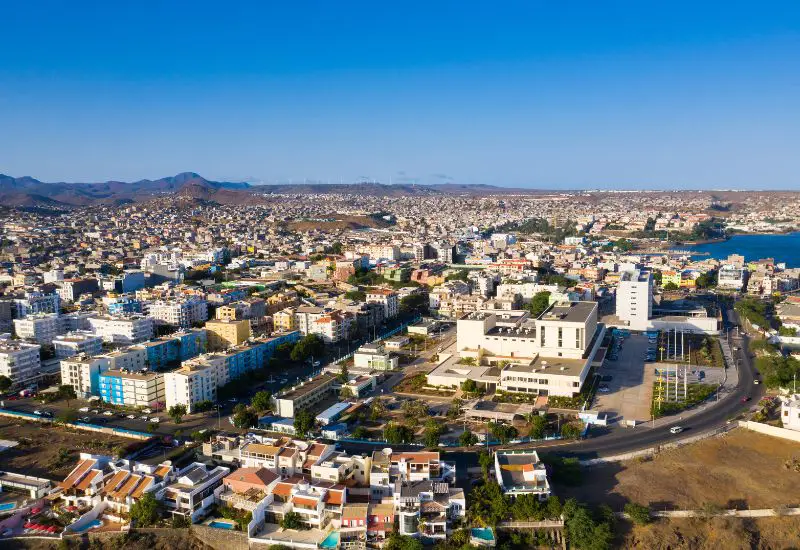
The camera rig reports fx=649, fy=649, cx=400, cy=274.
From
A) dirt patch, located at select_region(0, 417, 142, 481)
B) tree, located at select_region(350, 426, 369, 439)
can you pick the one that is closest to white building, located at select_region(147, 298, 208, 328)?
dirt patch, located at select_region(0, 417, 142, 481)

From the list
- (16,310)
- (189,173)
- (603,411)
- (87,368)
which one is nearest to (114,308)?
(16,310)

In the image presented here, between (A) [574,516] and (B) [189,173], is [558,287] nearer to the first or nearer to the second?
(A) [574,516]

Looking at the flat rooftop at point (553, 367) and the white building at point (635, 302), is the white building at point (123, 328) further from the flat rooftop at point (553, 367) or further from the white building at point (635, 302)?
the white building at point (635, 302)

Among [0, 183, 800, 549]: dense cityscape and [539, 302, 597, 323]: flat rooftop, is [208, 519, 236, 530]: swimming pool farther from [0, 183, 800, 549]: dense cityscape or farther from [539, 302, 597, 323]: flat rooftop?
[539, 302, 597, 323]: flat rooftop

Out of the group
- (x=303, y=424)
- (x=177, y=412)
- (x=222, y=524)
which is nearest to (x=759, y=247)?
(x=303, y=424)

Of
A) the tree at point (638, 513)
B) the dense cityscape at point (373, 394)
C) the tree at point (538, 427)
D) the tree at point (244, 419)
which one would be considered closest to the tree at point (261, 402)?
the dense cityscape at point (373, 394)

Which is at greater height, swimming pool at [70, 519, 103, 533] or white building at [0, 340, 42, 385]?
white building at [0, 340, 42, 385]
